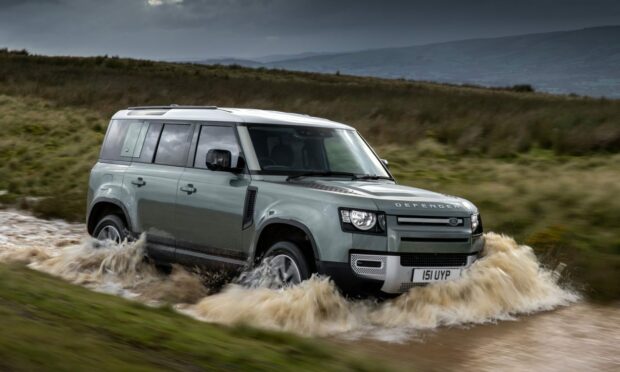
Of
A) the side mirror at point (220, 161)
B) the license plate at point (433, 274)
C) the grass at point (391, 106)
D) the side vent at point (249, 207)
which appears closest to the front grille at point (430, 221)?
the license plate at point (433, 274)

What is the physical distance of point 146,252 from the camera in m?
9.61

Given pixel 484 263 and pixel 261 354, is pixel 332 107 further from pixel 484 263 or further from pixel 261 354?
pixel 261 354

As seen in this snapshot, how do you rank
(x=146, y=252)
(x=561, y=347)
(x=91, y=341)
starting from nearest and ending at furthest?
(x=91, y=341), (x=561, y=347), (x=146, y=252)

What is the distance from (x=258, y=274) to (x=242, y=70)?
56.8 m

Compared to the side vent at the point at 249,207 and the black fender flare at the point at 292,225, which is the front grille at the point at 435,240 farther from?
the side vent at the point at 249,207

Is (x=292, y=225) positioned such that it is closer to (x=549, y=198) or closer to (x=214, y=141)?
(x=214, y=141)

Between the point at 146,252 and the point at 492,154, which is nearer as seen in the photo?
the point at 146,252

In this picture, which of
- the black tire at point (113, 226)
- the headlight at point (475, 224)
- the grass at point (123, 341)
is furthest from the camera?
the black tire at point (113, 226)

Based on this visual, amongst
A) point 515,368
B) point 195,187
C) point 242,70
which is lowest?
point 515,368

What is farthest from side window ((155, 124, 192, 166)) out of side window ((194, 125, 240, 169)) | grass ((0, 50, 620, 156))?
grass ((0, 50, 620, 156))

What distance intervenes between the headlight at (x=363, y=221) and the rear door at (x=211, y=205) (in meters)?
1.24

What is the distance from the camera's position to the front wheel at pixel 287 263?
25.0 feet

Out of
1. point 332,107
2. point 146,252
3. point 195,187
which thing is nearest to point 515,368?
point 195,187

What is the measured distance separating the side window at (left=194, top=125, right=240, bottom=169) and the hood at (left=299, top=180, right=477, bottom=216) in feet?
3.31
